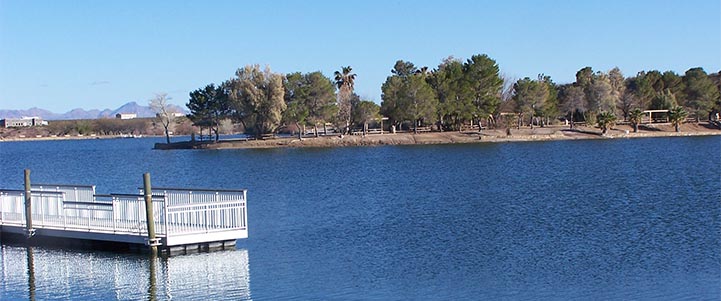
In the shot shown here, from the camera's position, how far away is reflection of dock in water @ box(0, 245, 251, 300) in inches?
918

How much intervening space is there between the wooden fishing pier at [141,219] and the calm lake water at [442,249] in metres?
0.62

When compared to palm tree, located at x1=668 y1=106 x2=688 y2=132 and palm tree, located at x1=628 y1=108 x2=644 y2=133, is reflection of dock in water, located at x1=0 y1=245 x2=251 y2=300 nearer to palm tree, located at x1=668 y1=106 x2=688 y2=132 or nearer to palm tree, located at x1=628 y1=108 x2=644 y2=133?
palm tree, located at x1=628 y1=108 x2=644 y2=133

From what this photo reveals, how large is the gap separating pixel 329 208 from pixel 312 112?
82107 mm

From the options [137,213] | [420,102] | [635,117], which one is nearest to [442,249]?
[137,213]

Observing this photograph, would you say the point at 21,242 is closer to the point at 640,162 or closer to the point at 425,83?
the point at 640,162

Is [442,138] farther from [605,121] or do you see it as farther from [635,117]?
[635,117]

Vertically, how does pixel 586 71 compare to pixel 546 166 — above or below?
above

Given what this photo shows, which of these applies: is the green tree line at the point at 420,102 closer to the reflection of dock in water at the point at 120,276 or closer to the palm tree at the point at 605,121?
the palm tree at the point at 605,121

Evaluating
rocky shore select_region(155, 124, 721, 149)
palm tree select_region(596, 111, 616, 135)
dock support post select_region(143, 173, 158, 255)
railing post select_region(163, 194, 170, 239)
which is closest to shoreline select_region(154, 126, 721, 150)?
rocky shore select_region(155, 124, 721, 149)

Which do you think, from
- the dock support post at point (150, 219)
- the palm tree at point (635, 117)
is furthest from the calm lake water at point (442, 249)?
the palm tree at point (635, 117)

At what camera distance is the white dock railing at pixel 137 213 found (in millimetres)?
28609

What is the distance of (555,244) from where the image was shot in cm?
2941

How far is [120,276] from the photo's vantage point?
83.6 feet

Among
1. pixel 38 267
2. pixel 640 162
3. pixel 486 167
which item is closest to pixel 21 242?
pixel 38 267
